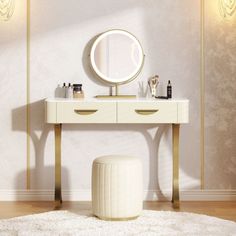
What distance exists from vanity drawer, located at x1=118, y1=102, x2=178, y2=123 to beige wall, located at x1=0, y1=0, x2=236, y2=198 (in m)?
0.46

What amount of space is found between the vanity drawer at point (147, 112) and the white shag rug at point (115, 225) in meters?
0.73

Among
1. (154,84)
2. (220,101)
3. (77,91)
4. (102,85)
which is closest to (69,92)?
(77,91)

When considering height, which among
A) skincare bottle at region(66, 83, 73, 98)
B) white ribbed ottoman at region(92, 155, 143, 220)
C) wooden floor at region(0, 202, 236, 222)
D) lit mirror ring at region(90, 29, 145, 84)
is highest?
lit mirror ring at region(90, 29, 145, 84)

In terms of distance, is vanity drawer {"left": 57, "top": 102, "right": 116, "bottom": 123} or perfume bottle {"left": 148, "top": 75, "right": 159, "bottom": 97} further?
perfume bottle {"left": 148, "top": 75, "right": 159, "bottom": 97}

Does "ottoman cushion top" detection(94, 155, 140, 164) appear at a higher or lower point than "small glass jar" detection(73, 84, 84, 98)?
lower

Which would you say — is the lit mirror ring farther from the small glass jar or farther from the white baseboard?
the white baseboard

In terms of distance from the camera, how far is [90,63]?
4.97m

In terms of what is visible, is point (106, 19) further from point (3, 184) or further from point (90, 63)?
point (3, 184)

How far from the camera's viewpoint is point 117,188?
406 centimetres

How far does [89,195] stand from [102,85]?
0.94 meters

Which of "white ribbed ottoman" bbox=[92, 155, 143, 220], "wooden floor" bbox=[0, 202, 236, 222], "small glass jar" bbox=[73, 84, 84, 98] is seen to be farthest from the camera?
"small glass jar" bbox=[73, 84, 84, 98]

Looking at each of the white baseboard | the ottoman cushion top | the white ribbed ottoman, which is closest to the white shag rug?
the white ribbed ottoman

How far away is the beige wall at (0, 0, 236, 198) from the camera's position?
196 inches

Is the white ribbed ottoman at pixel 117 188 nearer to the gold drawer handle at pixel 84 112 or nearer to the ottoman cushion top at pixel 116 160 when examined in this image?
the ottoman cushion top at pixel 116 160
